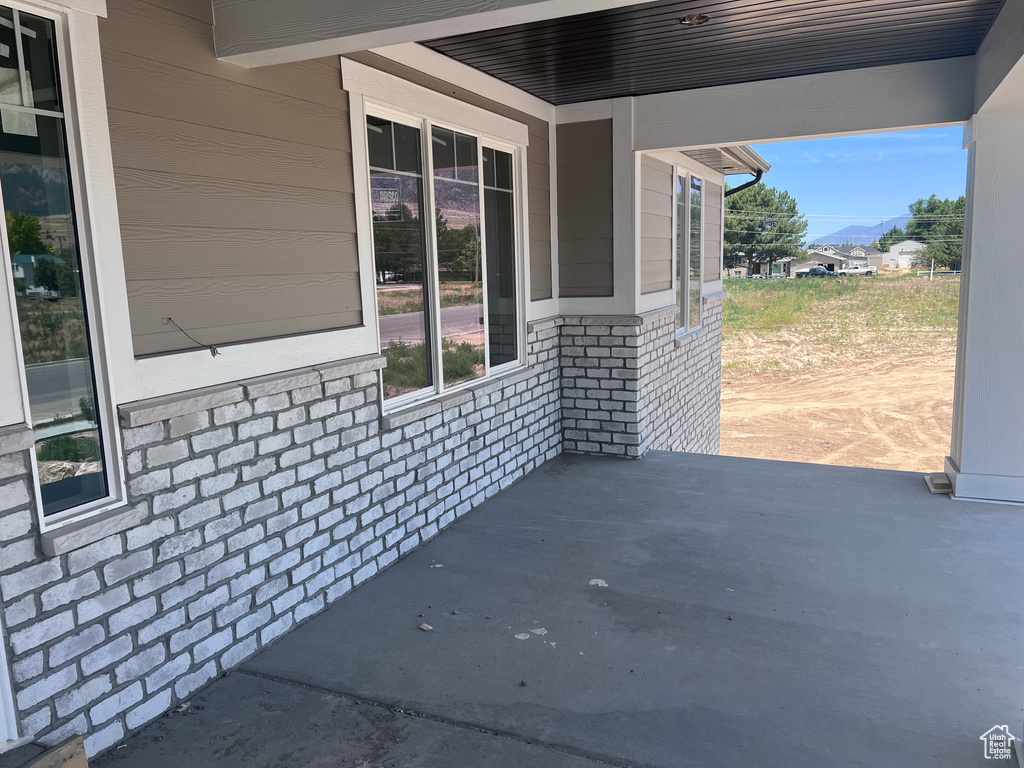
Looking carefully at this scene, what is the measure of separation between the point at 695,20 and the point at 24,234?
3.46 meters

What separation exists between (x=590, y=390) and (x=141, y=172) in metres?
4.37

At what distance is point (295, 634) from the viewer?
327 centimetres

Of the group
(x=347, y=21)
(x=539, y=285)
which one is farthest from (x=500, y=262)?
(x=347, y=21)

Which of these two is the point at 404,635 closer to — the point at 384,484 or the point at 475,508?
the point at 384,484

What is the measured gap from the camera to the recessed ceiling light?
12.6ft

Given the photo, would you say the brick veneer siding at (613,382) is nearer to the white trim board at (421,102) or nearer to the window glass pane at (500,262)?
the window glass pane at (500,262)

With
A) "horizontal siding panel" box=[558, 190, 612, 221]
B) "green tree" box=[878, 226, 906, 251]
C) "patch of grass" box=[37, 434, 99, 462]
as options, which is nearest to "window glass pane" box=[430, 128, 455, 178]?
"horizontal siding panel" box=[558, 190, 612, 221]

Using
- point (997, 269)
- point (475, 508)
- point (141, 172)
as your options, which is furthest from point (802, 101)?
point (141, 172)

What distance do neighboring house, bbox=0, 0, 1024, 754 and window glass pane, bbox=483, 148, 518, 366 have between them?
27mm

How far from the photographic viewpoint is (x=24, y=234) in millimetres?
2199

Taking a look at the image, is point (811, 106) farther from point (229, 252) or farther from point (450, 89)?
point (229, 252)

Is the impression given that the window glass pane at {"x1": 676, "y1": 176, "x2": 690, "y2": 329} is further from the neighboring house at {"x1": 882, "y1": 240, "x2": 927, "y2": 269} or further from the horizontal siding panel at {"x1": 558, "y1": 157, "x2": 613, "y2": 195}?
the neighboring house at {"x1": 882, "y1": 240, "x2": 927, "y2": 269}

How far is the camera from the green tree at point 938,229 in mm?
36281

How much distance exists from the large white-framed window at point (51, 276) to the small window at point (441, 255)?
168 cm
